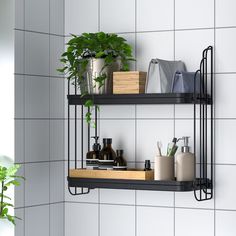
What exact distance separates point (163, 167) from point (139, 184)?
0.12m

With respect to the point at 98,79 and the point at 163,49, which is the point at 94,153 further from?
the point at 163,49

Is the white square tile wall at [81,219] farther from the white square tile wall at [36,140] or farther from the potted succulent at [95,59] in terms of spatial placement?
the potted succulent at [95,59]

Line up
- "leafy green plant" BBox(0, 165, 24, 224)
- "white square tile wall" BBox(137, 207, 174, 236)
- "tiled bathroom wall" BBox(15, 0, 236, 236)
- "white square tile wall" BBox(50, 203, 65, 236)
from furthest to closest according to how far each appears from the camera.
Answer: "white square tile wall" BBox(50, 203, 65, 236), "white square tile wall" BBox(137, 207, 174, 236), "tiled bathroom wall" BBox(15, 0, 236, 236), "leafy green plant" BBox(0, 165, 24, 224)

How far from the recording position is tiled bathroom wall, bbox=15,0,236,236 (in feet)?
8.93

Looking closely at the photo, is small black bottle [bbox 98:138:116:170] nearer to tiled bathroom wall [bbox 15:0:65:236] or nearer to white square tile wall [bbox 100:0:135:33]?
tiled bathroom wall [bbox 15:0:65:236]

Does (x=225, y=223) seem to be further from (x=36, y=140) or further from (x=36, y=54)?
(x=36, y=54)

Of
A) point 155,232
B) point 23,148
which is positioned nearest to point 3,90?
point 23,148

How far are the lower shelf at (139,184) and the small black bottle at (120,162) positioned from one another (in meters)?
0.07

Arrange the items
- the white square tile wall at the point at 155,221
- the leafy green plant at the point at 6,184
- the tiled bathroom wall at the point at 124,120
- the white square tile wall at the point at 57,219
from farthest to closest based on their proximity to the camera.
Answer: the white square tile wall at the point at 57,219 → the white square tile wall at the point at 155,221 → the tiled bathroom wall at the point at 124,120 → the leafy green plant at the point at 6,184

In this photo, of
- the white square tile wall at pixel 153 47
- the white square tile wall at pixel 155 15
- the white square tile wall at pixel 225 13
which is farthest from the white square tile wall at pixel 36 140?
the white square tile wall at pixel 225 13

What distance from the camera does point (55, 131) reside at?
300 centimetres

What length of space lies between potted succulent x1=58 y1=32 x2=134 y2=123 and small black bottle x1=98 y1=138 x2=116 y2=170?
0.13m

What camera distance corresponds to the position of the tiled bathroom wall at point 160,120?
2715 mm

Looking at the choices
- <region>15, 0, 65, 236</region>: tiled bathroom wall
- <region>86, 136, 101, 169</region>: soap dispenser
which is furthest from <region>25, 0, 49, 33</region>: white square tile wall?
<region>86, 136, 101, 169</region>: soap dispenser
